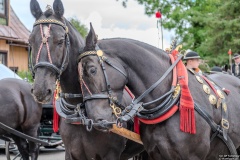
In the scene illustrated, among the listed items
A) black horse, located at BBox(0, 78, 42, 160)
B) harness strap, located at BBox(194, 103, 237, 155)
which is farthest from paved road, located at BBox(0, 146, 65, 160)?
harness strap, located at BBox(194, 103, 237, 155)

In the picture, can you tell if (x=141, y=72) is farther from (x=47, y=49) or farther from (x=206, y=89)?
(x=47, y=49)

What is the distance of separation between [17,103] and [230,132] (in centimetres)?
408

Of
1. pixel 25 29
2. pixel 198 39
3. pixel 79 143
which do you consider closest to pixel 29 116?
pixel 79 143

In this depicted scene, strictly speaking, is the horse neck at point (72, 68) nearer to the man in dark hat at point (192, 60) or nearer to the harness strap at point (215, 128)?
the harness strap at point (215, 128)

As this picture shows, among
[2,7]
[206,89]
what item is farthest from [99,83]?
[2,7]

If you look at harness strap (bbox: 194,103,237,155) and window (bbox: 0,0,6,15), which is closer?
harness strap (bbox: 194,103,237,155)

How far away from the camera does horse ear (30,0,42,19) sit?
398 cm

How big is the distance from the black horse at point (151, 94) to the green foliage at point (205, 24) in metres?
15.4

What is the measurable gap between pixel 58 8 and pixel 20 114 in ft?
12.3

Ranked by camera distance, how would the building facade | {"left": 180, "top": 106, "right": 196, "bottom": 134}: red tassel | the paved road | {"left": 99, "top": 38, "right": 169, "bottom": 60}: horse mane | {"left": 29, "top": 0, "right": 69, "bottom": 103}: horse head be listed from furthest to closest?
the building facade < the paved road < {"left": 99, "top": 38, "right": 169, "bottom": 60}: horse mane < {"left": 180, "top": 106, "right": 196, "bottom": 134}: red tassel < {"left": 29, "top": 0, "right": 69, "bottom": 103}: horse head

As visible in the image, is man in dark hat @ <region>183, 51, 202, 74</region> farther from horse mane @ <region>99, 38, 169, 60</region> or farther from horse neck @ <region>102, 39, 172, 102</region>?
horse neck @ <region>102, 39, 172, 102</region>

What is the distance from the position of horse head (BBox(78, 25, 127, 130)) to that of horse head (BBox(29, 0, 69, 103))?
21cm

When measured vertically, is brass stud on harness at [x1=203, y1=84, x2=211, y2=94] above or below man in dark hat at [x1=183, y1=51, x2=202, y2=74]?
below

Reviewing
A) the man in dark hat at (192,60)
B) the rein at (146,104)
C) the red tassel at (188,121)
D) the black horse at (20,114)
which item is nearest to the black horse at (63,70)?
the rein at (146,104)
